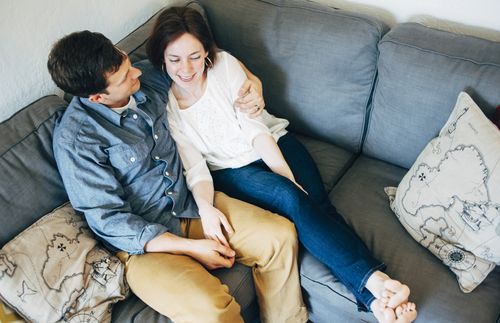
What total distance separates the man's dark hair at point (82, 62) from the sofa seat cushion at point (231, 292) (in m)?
0.65

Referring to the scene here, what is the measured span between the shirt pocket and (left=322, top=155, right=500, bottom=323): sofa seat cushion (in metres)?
0.70

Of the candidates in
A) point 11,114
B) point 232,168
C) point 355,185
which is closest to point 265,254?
point 232,168

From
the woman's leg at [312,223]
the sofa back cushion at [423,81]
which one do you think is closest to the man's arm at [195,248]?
the woman's leg at [312,223]

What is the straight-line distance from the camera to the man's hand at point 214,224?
4.65ft

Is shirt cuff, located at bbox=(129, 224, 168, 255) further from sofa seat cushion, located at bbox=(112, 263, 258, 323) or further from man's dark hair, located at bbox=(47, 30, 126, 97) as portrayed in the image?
man's dark hair, located at bbox=(47, 30, 126, 97)

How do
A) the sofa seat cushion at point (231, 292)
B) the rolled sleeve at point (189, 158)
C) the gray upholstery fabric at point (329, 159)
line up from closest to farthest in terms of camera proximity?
the sofa seat cushion at point (231, 292) < the rolled sleeve at point (189, 158) < the gray upholstery fabric at point (329, 159)

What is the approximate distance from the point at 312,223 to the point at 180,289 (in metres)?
0.44

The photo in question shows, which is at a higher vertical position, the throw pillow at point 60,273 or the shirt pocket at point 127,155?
the shirt pocket at point 127,155

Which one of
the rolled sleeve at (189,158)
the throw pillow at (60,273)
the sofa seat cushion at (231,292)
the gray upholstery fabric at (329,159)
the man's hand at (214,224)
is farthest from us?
the gray upholstery fabric at (329,159)

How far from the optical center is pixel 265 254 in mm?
Answer: 1396

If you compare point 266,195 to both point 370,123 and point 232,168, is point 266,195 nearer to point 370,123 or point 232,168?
point 232,168

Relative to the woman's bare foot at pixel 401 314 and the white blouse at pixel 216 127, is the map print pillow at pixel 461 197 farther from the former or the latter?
the white blouse at pixel 216 127

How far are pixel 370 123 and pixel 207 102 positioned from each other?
2.07 ft

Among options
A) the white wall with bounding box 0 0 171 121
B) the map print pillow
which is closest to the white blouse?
the white wall with bounding box 0 0 171 121
